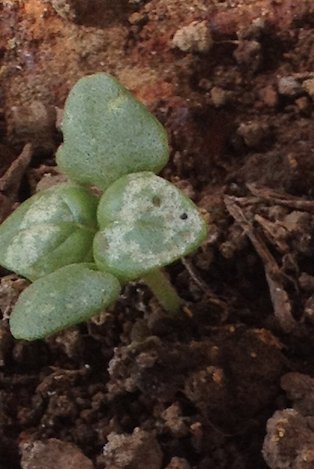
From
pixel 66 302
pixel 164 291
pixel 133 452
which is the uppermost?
pixel 66 302

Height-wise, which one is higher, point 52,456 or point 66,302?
point 66,302

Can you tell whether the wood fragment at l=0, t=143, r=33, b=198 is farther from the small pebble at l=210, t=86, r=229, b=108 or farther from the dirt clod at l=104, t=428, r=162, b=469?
the dirt clod at l=104, t=428, r=162, b=469

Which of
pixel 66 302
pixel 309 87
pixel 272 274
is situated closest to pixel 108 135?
pixel 66 302

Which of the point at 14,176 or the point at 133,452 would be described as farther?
the point at 14,176

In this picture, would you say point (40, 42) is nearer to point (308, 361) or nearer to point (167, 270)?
point (167, 270)

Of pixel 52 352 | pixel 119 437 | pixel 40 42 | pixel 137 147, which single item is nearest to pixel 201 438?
pixel 119 437

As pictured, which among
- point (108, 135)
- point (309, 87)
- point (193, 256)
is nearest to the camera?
point (108, 135)

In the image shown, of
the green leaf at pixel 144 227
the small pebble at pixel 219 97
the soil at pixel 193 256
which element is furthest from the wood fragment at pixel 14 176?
the green leaf at pixel 144 227

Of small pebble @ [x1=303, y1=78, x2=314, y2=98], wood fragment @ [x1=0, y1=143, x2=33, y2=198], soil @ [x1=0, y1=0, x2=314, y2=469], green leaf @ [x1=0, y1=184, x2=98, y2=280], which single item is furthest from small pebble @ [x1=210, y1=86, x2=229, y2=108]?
green leaf @ [x1=0, y1=184, x2=98, y2=280]

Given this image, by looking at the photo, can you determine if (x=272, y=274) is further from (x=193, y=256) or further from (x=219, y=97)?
(x=219, y=97)
